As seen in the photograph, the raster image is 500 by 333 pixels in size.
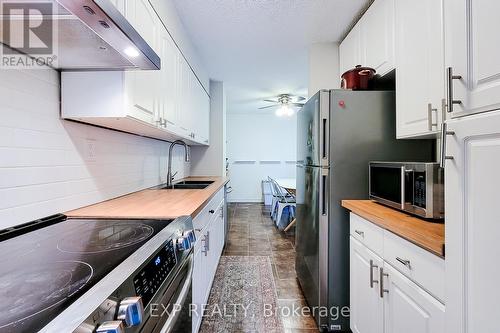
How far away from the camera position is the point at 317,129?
5.74 ft

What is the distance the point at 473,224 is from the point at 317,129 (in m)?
1.14

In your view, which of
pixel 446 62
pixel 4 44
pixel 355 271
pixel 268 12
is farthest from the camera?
pixel 268 12

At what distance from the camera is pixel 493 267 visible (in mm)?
646

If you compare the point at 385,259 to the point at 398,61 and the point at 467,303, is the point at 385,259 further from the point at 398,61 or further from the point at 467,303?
the point at 398,61

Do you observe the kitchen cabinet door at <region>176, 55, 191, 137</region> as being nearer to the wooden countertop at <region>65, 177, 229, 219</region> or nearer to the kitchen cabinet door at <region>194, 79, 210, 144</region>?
the kitchen cabinet door at <region>194, 79, 210, 144</region>

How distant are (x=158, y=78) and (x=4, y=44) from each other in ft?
2.51

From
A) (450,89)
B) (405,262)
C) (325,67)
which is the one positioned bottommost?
(405,262)

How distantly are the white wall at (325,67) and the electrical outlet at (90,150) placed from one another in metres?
2.10

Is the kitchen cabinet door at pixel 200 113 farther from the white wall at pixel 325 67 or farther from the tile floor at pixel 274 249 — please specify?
the tile floor at pixel 274 249

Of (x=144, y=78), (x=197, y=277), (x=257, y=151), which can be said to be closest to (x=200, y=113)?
(x=144, y=78)

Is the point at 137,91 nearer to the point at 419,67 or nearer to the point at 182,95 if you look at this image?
the point at 182,95

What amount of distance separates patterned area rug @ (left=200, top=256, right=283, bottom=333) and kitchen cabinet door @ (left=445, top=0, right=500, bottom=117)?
1731 mm

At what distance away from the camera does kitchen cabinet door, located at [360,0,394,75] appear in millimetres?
1687

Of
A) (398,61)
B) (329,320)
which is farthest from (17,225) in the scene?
(398,61)
